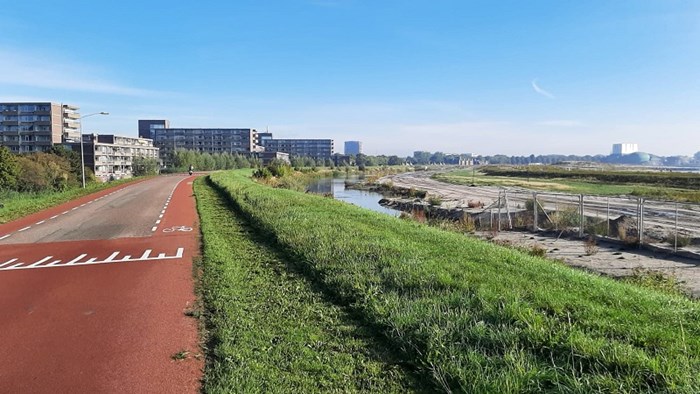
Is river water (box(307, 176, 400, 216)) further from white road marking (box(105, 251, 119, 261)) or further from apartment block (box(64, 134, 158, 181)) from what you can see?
apartment block (box(64, 134, 158, 181))

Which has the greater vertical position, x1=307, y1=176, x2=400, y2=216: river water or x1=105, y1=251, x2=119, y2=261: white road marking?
x1=105, y1=251, x2=119, y2=261: white road marking

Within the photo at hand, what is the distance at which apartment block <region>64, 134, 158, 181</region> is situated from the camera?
107 meters

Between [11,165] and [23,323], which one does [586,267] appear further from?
[11,165]

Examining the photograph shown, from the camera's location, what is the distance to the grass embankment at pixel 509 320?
15.0 feet

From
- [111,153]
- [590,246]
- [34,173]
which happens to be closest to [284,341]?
[590,246]

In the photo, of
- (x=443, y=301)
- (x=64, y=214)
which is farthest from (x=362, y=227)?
(x=64, y=214)

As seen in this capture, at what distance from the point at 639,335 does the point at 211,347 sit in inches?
199

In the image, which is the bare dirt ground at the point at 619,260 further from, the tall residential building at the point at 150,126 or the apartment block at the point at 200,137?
the tall residential building at the point at 150,126

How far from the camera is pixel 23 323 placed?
703 cm

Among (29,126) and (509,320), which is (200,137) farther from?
(509,320)

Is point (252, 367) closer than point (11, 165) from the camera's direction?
Yes

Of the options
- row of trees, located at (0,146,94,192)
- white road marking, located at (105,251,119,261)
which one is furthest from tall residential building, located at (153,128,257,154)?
white road marking, located at (105,251,119,261)

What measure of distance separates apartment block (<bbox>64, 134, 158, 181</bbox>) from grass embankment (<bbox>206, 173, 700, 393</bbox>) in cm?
10719

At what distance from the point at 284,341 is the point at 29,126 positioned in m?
137
